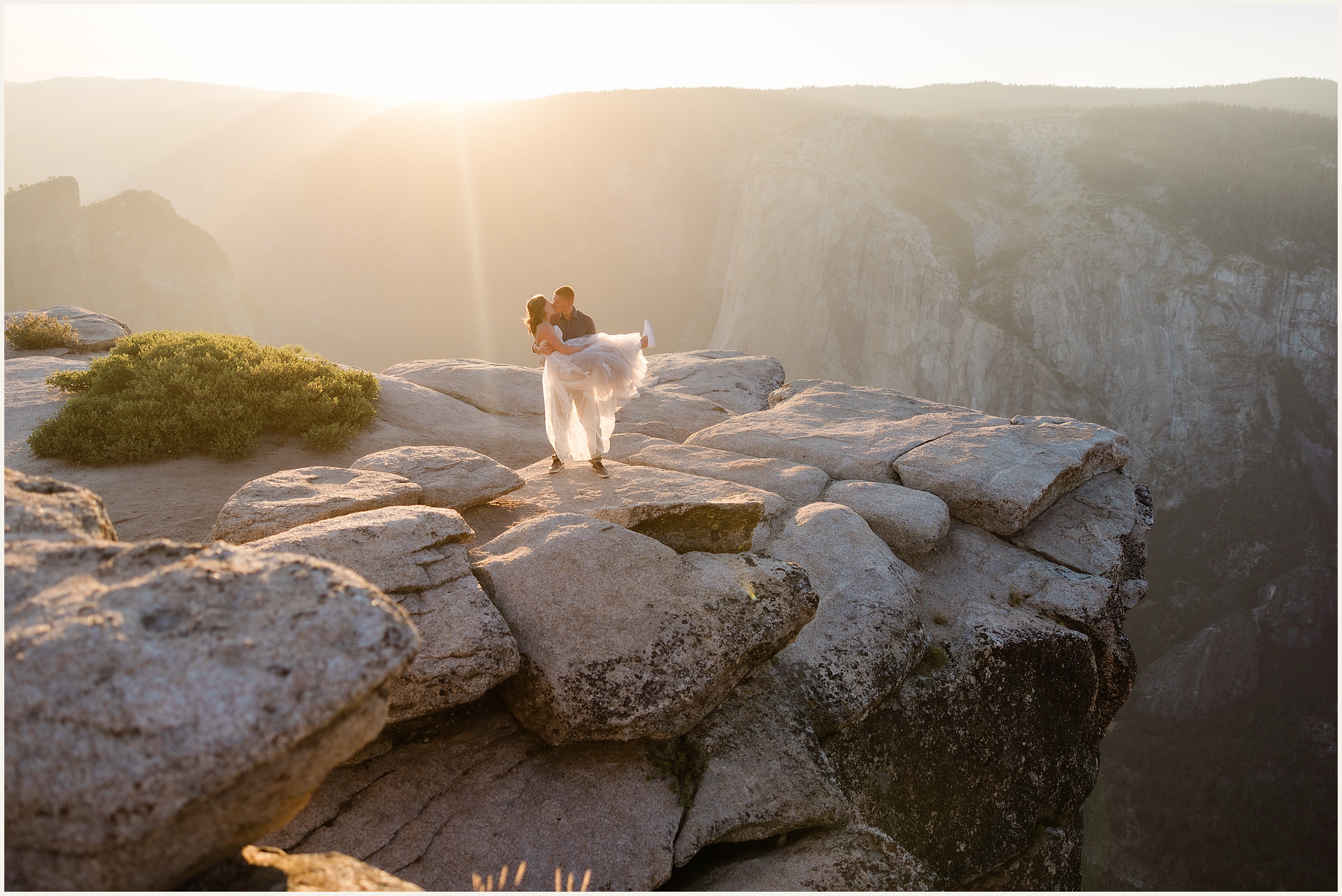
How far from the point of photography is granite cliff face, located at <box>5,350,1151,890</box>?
2.91 metres

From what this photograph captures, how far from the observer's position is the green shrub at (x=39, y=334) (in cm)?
1505

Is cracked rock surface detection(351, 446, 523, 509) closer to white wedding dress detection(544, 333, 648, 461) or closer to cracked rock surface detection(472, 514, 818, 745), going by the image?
white wedding dress detection(544, 333, 648, 461)

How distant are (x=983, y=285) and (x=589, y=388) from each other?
38985 millimetres

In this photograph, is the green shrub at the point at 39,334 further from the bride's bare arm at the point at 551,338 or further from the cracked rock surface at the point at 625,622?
the cracked rock surface at the point at 625,622

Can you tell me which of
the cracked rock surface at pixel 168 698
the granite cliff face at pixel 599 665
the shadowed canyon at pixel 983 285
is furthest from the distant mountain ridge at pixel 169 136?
the cracked rock surface at pixel 168 698

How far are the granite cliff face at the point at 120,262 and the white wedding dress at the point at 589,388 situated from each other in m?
46.0

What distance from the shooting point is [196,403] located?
1092 centimetres

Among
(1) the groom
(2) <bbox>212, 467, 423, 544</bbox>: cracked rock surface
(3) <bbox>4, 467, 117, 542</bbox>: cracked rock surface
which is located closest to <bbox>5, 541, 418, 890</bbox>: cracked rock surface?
(3) <bbox>4, 467, 117, 542</bbox>: cracked rock surface

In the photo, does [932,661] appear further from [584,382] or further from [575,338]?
[575,338]

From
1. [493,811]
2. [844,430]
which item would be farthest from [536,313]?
[844,430]

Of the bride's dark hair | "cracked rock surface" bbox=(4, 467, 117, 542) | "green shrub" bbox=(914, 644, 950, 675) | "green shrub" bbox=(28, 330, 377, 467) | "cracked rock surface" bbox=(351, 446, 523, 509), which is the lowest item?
"green shrub" bbox=(914, 644, 950, 675)

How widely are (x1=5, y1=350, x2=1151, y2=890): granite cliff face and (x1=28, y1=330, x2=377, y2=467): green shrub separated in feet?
1.67

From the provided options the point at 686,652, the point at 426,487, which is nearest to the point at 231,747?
the point at 686,652

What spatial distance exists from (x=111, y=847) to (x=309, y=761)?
720mm
